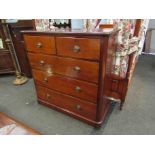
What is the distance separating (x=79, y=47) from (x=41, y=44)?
46 cm

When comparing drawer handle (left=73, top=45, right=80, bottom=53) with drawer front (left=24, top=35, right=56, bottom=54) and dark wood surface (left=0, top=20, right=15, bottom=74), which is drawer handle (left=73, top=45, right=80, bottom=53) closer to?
drawer front (left=24, top=35, right=56, bottom=54)

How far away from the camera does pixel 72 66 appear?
1.33 metres

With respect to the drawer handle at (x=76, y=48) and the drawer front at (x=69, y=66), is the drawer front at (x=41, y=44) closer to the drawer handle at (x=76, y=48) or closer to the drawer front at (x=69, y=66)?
the drawer front at (x=69, y=66)

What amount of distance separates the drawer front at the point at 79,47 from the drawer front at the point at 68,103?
531 mm

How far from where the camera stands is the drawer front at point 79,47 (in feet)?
3.68

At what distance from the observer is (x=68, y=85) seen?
4.88ft

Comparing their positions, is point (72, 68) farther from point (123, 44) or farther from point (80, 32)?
point (123, 44)

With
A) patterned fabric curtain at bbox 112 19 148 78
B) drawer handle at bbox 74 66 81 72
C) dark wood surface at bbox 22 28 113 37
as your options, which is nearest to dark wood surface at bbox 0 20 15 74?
dark wood surface at bbox 22 28 113 37

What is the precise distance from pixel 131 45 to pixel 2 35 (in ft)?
7.20

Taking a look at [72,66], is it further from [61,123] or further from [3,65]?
[3,65]

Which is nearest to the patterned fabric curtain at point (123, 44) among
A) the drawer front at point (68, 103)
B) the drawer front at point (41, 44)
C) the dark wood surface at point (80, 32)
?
the dark wood surface at point (80, 32)

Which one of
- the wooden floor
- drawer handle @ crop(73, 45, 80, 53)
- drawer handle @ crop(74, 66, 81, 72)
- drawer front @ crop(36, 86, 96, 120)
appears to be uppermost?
drawer handle @ crop(73, 45, 80, 53)

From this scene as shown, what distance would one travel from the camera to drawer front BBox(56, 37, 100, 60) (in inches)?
44.2

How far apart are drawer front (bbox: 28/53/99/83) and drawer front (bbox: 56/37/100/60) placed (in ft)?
0.20
